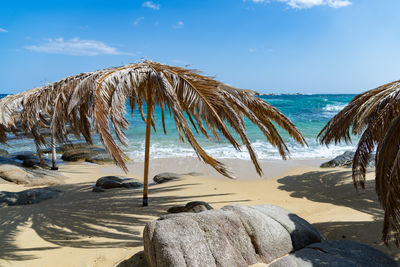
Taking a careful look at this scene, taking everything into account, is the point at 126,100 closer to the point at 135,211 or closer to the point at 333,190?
the point at 135,211

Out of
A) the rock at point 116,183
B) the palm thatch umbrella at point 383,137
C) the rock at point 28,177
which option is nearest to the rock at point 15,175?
the rock at point 28,177

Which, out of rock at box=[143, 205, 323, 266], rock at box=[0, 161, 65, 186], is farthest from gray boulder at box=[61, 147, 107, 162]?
rock at box=[143, 205, 323, 266]

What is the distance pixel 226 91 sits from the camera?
494 centimetres

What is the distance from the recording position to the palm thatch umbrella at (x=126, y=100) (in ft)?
13.5

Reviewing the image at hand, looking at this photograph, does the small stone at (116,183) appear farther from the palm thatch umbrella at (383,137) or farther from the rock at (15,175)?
the palm thatch umbrella at (383,137)

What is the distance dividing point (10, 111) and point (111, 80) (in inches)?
87.2

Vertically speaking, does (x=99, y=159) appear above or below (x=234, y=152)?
below

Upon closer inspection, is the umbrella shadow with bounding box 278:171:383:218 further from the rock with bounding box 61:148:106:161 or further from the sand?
the rock with bounding box 61:148:106:161

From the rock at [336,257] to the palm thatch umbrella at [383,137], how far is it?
23 cm

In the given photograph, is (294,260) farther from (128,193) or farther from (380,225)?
(128,193)

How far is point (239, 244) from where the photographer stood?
312 centimetres

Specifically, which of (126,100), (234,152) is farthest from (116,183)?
(234,152)

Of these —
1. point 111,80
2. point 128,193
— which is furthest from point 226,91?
point 128,193

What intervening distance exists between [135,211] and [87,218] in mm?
828
